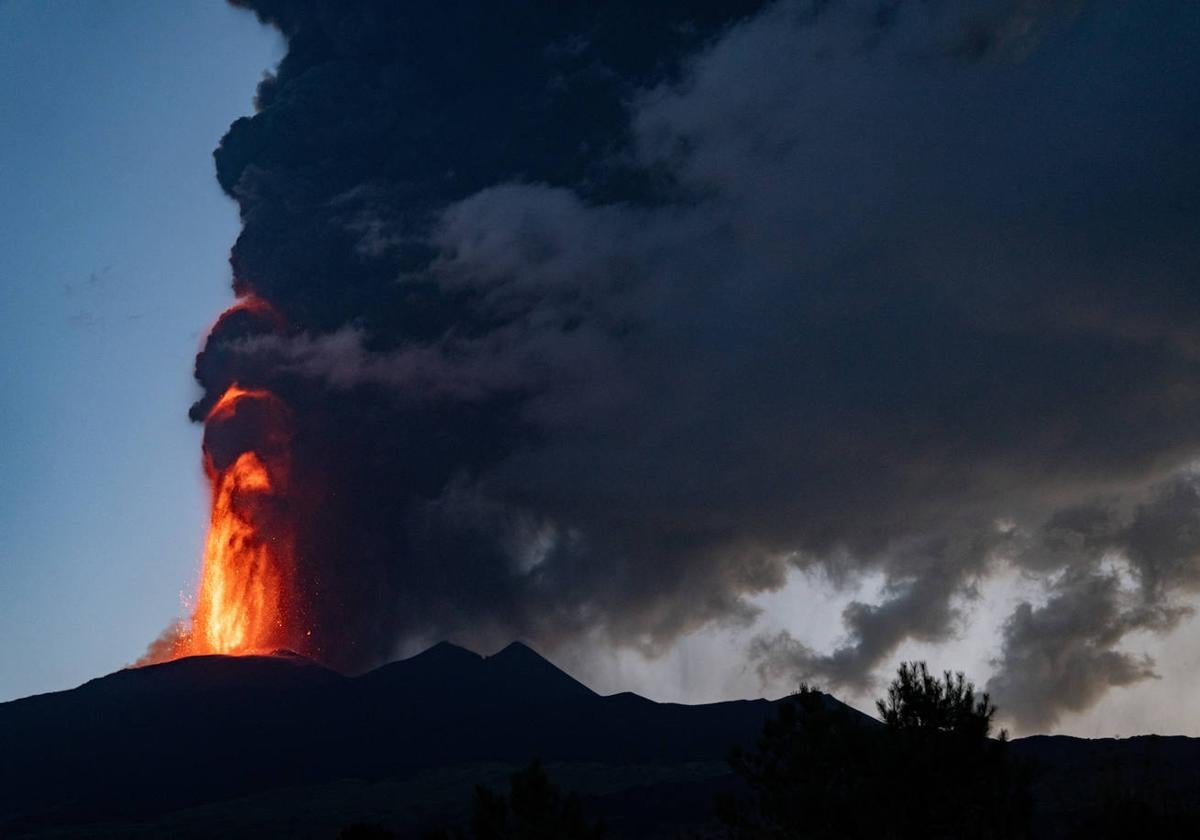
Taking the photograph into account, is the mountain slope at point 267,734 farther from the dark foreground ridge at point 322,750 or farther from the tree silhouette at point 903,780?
the tree silhouette at point 903,780

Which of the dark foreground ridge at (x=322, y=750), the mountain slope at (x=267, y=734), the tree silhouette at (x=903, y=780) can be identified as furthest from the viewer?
the mountain slope at (x=267, y=734)

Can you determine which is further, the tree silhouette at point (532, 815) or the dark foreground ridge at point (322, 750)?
the dark foreground ridge at point (322, 750)

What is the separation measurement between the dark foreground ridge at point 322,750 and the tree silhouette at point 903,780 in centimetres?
8028

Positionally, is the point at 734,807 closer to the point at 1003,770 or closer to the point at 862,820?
the point at 862,820

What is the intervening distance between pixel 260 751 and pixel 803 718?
439ft

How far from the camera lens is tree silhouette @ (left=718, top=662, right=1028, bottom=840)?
27.6 m

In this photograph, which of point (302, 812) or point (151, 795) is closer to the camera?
point (302, 812)

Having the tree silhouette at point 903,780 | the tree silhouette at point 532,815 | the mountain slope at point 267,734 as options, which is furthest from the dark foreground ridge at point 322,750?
the tree silhouette at point 903,780

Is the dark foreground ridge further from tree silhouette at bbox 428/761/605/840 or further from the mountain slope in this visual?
tree silhouette at bbox 428/761/605/840

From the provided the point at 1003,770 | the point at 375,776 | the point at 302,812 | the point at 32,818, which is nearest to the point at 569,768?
the point at 375,776

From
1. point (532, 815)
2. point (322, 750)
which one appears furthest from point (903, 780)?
point (322, 750)

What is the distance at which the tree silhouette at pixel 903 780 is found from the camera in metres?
27.6

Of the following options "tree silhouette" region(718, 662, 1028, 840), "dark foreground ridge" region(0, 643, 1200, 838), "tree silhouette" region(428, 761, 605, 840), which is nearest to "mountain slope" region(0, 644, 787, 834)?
"dark foreground ridge" region(0, 643, 1200, 838)

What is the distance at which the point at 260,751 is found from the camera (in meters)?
156
